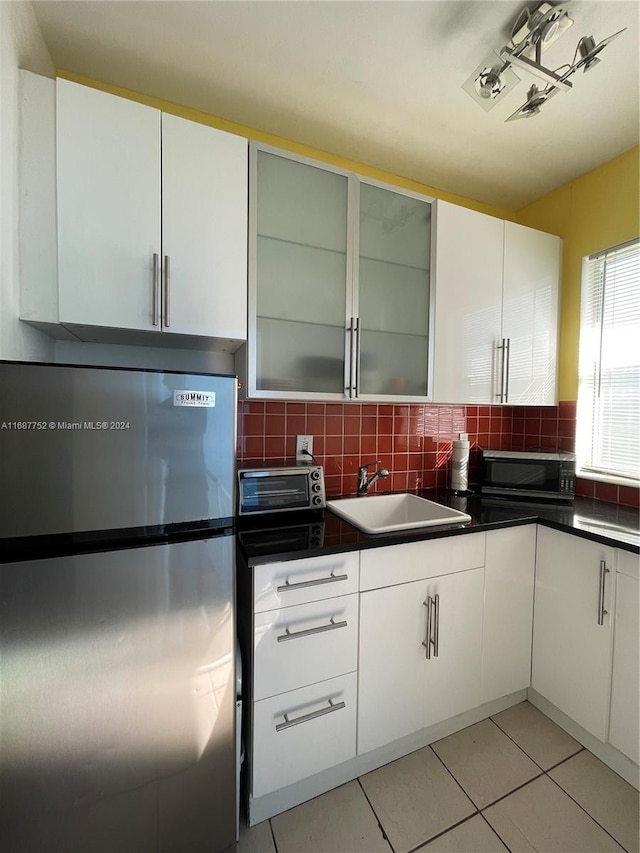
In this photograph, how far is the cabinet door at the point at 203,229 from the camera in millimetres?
1210

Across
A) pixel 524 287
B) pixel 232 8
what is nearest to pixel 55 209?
pixel 232 8

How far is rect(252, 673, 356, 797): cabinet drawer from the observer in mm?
1130

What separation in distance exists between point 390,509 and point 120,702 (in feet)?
4.52

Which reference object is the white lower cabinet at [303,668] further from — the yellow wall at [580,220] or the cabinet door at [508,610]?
the yellow wall at [580,220]

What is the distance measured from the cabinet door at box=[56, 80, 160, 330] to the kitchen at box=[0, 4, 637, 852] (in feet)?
1.07

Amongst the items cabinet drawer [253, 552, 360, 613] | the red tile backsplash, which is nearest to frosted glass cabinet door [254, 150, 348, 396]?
the red tile backsplash

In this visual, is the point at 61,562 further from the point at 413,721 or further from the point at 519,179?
the point at 519,179

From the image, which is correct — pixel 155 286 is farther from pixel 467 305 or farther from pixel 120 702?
pixel 467 305

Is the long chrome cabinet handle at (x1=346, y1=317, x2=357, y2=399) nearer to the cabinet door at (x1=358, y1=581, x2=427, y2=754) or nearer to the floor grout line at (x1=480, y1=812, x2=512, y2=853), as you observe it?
the cabinet door at (x1=358, y1=581, x2=427, y2=754)

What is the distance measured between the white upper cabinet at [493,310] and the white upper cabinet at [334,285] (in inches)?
4.1

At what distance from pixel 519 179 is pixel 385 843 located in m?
2.99

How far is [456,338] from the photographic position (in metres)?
1.76

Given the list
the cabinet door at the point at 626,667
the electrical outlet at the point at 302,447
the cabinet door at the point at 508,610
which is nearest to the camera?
the cabinet door at the point at 626,667

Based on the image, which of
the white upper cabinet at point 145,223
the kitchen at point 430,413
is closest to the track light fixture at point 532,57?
the kitchen at point 430,413
